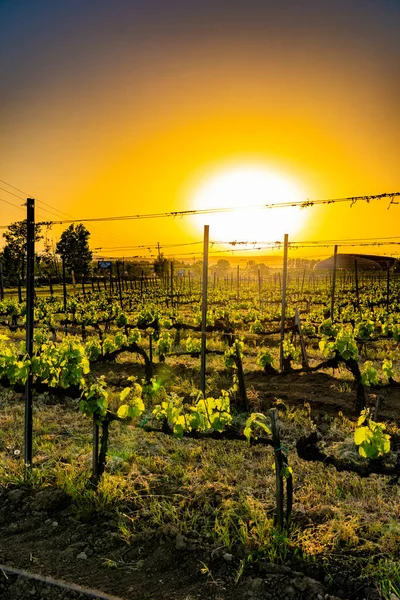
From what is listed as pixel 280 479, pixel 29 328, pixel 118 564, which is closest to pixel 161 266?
pixel 29 328

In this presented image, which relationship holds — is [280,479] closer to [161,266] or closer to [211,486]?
[211,486]

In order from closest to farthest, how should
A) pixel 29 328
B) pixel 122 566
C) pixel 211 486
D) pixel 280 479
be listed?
pixel 122 566, pixel 280 479, pixel 211 486, pixel 29 328

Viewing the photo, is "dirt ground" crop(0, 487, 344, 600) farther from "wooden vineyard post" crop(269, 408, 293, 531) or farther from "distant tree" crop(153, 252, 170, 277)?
"distant tree" crop(153, 252, 170, 277)

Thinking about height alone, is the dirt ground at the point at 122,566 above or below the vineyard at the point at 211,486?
below

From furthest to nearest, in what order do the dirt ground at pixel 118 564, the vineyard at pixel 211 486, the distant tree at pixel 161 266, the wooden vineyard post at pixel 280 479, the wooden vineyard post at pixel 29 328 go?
the distant tree at pixel 161 266 < the wooden vineyard post at pixel 29 328 < the wooden vineyard post at pixel 280 479 < the vineyard at pixel 211 486 < the dirt ground at pixel 118 564

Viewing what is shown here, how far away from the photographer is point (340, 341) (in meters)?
7.69

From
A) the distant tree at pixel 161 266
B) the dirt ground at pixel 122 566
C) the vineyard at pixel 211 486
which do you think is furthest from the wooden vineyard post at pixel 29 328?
the distant tree at pixel 161 266

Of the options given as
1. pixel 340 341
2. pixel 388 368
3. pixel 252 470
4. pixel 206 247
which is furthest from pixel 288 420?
pixel 206 247

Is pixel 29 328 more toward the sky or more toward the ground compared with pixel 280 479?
more toward the sky

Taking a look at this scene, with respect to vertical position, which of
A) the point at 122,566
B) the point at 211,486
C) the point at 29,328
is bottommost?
the point at 122,566

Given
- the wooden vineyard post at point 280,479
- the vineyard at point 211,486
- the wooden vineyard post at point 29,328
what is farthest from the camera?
the wooden vineyard post at point 29,328

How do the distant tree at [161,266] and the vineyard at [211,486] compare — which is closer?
the vineyard at [211,486]

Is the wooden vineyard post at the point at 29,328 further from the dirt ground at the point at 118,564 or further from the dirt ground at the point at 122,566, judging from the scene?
the dirt ground at the point at 122,566

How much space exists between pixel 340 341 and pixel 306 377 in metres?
2.79
